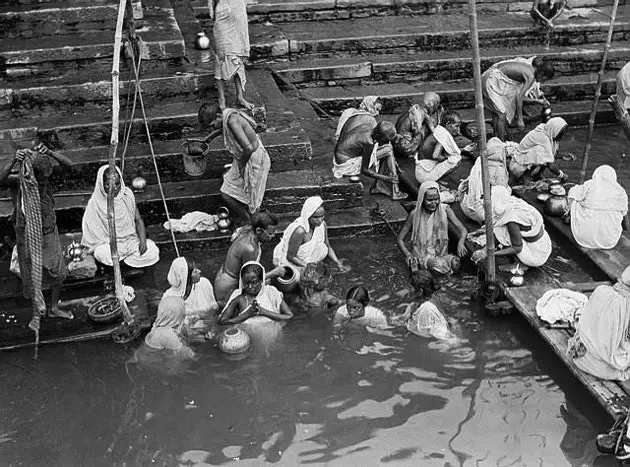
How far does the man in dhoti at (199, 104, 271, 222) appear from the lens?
26.3 feet

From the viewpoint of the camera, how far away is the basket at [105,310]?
6.97m

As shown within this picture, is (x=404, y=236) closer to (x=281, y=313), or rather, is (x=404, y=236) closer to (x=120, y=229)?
(x=281, y=313)

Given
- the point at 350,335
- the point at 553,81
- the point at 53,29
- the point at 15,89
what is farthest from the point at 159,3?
the point at 350,335

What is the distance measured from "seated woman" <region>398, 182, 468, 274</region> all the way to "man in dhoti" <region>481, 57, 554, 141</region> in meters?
2.83

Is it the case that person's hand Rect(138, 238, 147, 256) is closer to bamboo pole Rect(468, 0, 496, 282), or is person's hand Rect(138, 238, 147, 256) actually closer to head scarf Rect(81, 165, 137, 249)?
head scarf Rect(81, 165, 137, 249)

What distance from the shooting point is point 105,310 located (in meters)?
7.05

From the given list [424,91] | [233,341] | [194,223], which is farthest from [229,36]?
[233,341]

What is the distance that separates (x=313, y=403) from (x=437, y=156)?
402 centimetres

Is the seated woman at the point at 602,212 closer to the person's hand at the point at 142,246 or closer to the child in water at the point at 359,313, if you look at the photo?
the child in water at the point at 359,313

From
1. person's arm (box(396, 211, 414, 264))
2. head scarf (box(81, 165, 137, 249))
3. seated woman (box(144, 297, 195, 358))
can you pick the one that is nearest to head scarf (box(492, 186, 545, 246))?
person's arm (box(396, 211, 414, 264))

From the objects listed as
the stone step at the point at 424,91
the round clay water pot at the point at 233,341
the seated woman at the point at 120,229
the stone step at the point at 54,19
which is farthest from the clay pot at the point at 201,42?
the round clay water pot at the point at 233,341

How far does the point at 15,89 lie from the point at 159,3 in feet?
9.93

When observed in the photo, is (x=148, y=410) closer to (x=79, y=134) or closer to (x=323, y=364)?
(x=323, y=364)

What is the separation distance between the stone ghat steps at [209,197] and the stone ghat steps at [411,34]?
3.55 m
